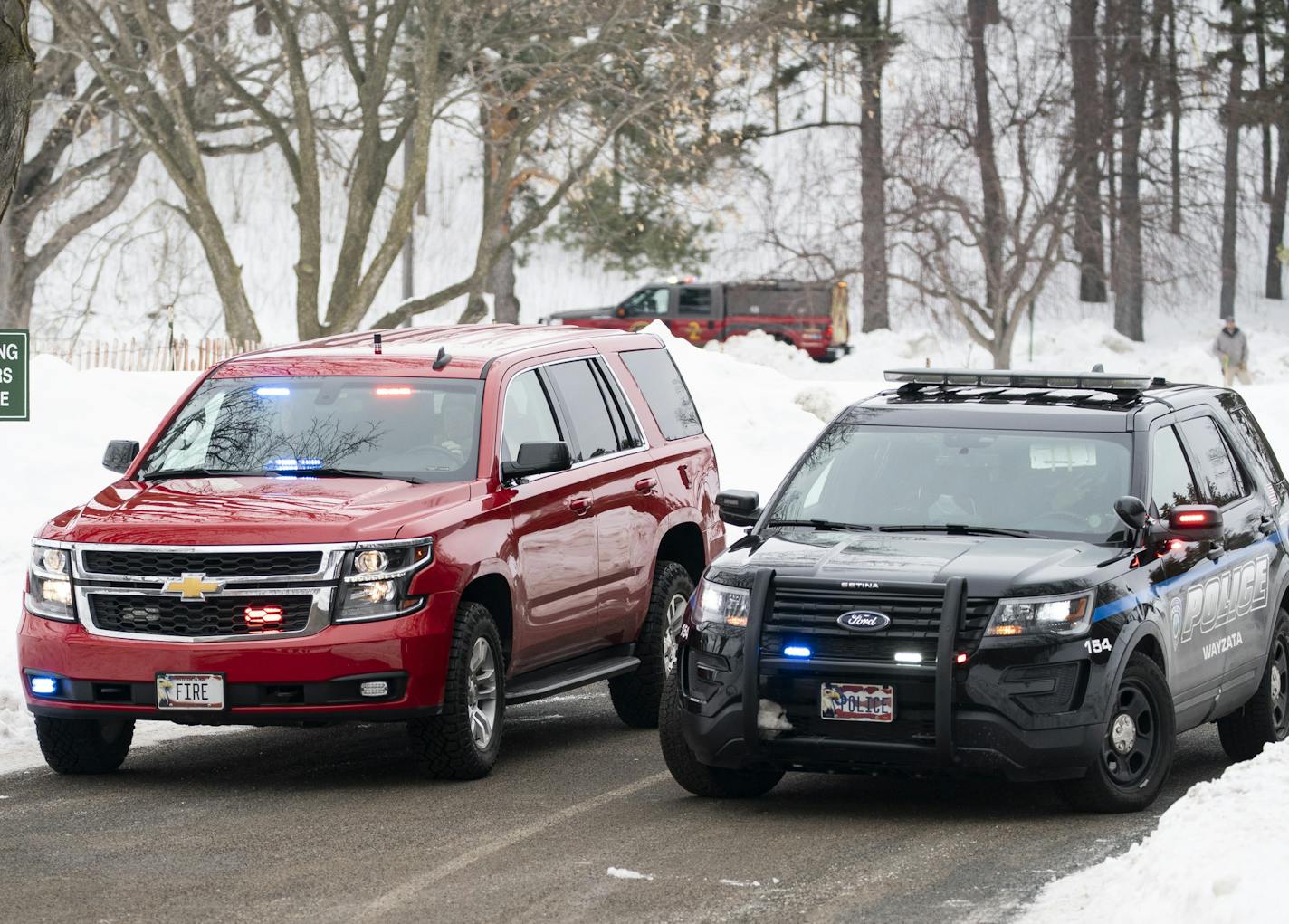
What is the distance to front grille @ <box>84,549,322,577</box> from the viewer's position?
8594mm

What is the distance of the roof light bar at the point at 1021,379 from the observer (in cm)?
933

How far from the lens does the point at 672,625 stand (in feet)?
36.7

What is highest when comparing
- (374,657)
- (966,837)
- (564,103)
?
(564,103)

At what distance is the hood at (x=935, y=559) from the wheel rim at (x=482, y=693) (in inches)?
54.1

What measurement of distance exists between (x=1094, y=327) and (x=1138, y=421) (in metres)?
42.0

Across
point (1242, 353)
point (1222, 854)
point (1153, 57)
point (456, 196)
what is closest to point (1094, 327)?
point (1153, 57)

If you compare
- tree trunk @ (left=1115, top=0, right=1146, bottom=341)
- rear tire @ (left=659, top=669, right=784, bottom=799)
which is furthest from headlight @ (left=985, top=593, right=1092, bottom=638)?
tree trunk @ (left=1115, top=0, right=1146, bottom=341)

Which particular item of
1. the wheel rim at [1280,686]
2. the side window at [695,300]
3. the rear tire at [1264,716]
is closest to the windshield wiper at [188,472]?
the rear tire at [1264,716]

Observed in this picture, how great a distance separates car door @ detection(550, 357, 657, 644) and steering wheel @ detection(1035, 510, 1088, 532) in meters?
2.60

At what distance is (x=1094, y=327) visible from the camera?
49.8 metres

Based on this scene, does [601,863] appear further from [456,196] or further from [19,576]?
[456,196]

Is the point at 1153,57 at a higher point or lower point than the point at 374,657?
higher

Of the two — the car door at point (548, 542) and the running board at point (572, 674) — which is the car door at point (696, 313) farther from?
→ the car door at point (548, 542)

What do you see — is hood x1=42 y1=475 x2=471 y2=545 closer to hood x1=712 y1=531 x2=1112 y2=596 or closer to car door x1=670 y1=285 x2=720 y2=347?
hood x1=712 y1=531 x2=1112 y2=596
